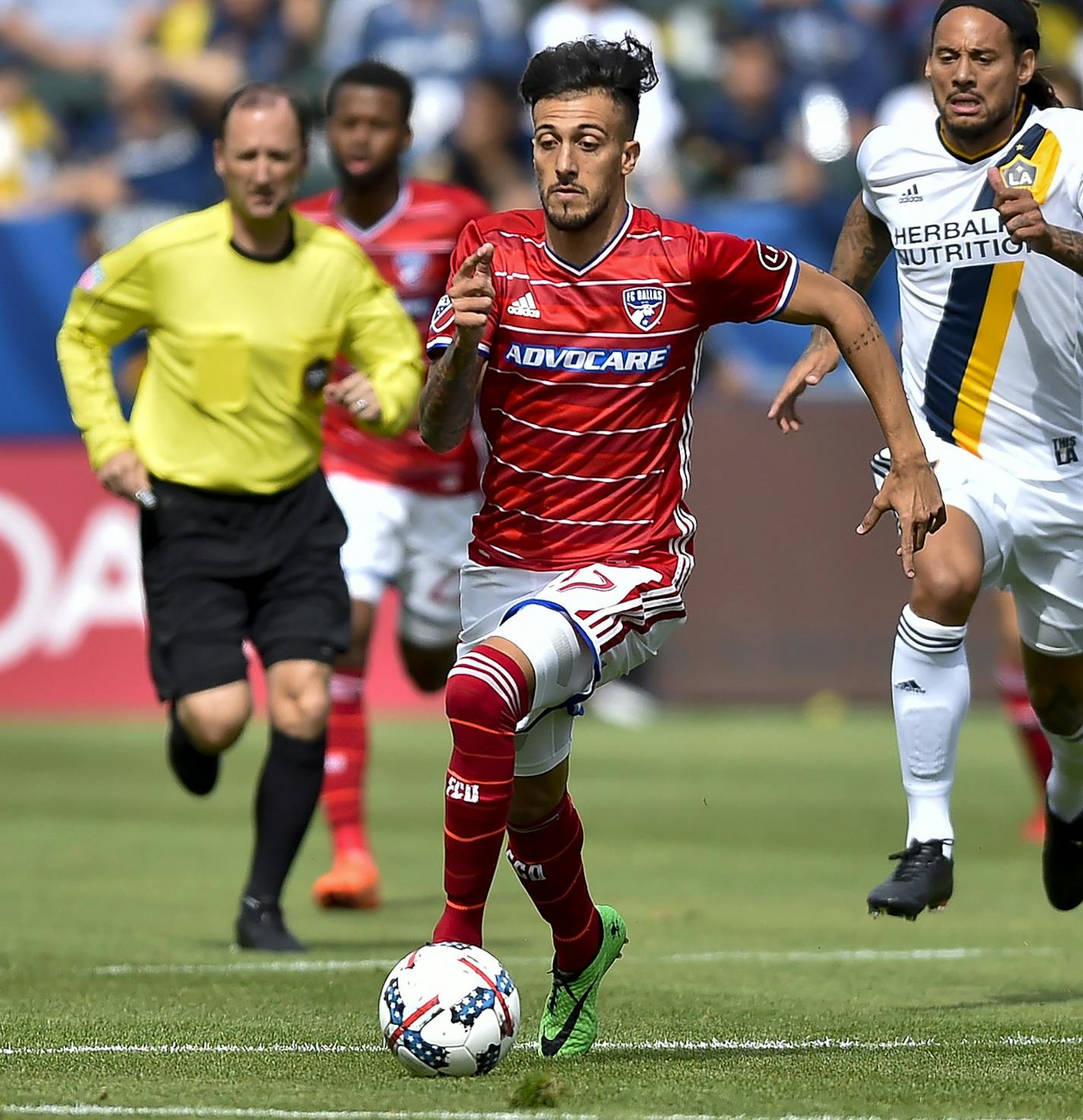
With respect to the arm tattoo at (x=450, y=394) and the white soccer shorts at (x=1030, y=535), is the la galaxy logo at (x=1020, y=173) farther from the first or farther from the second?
the arm tattoo at (x=450, y=394)

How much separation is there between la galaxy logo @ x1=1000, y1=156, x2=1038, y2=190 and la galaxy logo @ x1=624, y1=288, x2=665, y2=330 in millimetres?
1461

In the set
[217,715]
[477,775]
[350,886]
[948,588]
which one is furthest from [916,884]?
[350,886]

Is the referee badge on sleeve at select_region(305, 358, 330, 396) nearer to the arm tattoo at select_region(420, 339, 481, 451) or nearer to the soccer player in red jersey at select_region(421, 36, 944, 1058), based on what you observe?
the soccer player in red jersey at select_region(421, 36, 944, 1058)

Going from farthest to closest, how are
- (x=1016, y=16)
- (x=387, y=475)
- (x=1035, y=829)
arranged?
(x=1035, y=829)
(x=387, y=475)
(x=1016, y=16)

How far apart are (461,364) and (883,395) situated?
106 centimetres

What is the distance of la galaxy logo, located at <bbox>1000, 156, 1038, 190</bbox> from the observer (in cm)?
666

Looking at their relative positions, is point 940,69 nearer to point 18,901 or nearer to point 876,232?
point 876,232

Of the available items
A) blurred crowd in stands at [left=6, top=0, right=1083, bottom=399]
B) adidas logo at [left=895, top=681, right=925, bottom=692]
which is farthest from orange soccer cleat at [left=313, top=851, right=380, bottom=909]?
Answer: blurred crowd in stands at [left=6, top=0, right=1083, bottom=399]

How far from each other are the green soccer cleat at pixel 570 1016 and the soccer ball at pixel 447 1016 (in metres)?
0.44

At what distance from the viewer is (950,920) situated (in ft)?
27.2

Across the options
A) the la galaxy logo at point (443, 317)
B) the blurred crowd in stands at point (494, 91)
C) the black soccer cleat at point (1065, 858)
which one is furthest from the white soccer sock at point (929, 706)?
the blurred crowd in stands at point (494, 91)

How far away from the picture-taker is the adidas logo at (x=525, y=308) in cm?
566

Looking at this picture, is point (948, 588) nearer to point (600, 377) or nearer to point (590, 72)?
point (600, 377)

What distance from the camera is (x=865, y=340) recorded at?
5.71 metres
